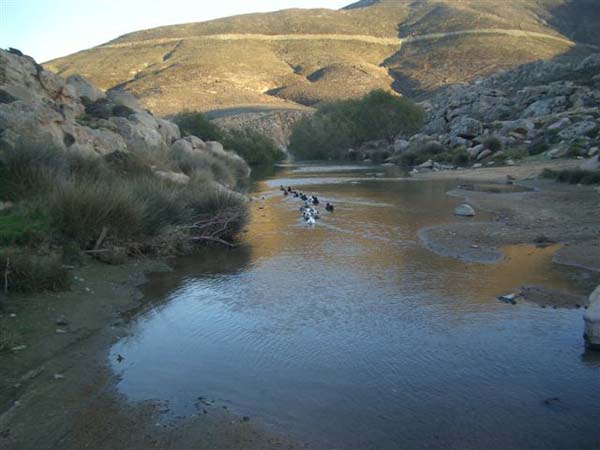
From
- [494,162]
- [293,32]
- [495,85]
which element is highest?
[293,32]

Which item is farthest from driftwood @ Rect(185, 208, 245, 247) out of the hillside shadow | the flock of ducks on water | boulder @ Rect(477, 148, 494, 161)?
the hillside shadow

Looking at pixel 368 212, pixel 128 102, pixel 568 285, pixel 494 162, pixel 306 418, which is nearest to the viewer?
pixel 306 418

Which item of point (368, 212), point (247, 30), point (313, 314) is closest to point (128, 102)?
point (368, 212)

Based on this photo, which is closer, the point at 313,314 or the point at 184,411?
the point at 184,411

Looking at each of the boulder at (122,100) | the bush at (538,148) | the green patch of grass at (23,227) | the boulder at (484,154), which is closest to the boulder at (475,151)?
the boulder at (484,154)

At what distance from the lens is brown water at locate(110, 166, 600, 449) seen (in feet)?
18.6

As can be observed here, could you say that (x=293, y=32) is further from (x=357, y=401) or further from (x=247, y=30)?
(x=357, y=401)

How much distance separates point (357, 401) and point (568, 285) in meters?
5.57

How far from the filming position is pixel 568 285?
1003cm

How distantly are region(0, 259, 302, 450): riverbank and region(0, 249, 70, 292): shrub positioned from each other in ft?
0.70

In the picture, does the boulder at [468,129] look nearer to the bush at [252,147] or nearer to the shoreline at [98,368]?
the bush at [252,147]

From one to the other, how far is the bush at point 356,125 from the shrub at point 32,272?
200ft

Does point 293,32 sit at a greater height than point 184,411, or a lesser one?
greater

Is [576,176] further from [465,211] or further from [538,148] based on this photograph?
[538,148]
